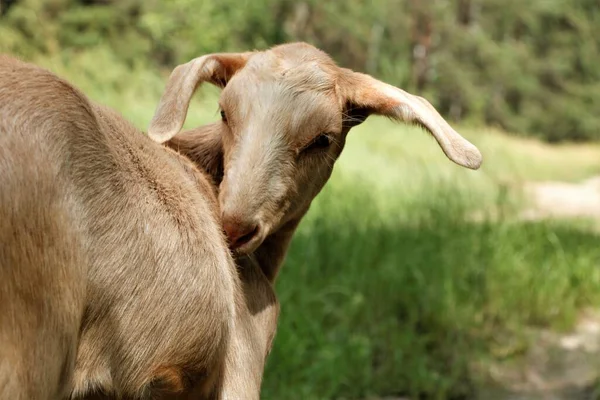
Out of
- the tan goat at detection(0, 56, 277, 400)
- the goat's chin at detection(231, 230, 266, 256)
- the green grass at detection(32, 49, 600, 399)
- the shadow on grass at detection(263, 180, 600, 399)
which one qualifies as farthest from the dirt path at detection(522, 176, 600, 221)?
the tan goat at detection(0, 56, 277, 400)

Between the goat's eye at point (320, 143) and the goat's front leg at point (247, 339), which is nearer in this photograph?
the goat's front leg at point (247, 339)

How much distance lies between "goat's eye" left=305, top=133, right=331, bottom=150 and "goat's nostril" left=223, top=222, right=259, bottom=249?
46 cm

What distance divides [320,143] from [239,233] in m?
0.57

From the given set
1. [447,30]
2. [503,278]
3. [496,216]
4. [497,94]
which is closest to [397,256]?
[503,278]

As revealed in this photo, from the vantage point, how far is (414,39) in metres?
27.3

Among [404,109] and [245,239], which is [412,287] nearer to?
[404,109]

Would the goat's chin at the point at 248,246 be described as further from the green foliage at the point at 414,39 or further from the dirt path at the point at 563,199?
the dirt path at the point at 563,199

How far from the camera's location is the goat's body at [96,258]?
99.8 inches

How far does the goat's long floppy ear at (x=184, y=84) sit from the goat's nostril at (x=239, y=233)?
489 mm

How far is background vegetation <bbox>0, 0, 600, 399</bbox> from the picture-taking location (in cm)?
672

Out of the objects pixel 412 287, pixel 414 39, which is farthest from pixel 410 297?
pixel 414 39

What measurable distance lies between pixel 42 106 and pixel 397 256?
5389mm

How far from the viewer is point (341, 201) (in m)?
9.32

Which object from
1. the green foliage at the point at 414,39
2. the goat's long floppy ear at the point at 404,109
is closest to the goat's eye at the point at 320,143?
the goat's long floppy ear at the point at 404,109
